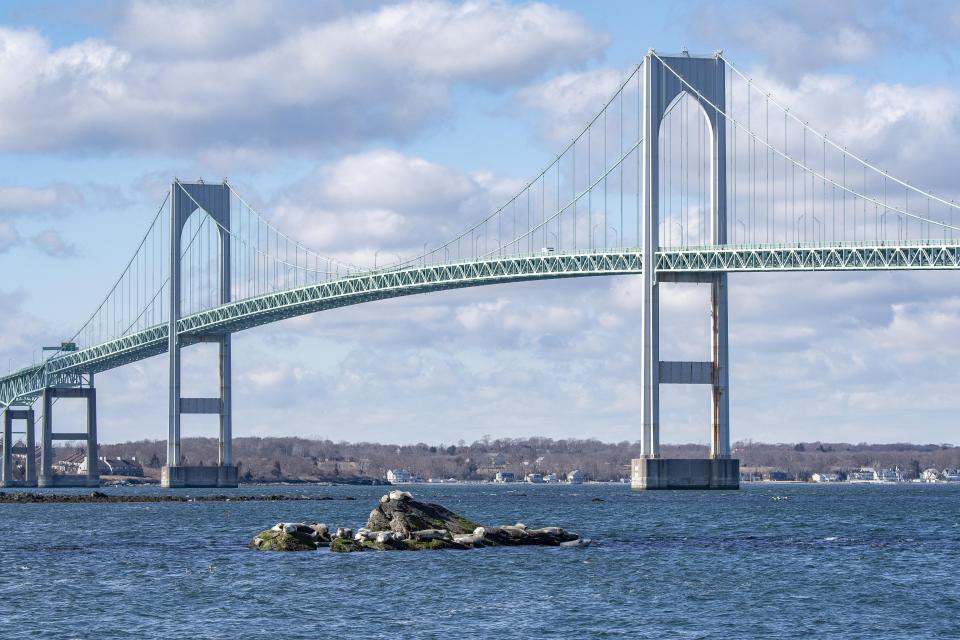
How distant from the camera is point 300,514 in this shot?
72438 millimetres

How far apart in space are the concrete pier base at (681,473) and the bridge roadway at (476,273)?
8483mm

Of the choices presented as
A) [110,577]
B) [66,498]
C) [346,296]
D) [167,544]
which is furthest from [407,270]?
[110,577]

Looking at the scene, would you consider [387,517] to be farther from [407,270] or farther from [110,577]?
[407,270]

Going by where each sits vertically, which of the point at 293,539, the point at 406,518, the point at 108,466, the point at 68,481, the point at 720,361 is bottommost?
the point at 108,466

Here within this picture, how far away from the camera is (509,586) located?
3850 centimetres

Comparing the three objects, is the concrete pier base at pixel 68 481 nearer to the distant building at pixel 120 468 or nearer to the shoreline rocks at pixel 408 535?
the distant building at pixel 120 468

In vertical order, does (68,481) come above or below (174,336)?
below

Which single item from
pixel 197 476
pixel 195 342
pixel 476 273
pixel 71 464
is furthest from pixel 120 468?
pixel 476 273

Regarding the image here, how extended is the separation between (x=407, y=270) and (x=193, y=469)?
84.3ft

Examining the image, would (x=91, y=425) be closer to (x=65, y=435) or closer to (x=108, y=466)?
(x=65, y=435)

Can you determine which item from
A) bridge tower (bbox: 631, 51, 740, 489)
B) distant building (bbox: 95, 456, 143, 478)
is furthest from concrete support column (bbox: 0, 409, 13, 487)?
bridge tower (bbox: 631, 51, 740, 489)

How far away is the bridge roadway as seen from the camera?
76062 mm

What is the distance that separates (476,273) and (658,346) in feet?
51.5

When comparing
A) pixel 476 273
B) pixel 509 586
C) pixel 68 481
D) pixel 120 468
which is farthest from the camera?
pixel 120 468
